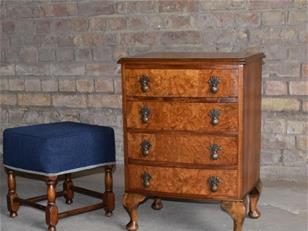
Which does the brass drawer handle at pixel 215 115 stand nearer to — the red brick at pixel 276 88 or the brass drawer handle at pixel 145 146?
the brass drawer handle at pixel 145 146

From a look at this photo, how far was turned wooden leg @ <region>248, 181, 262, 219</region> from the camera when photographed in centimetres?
297

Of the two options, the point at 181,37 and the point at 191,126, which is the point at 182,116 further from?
the point at 181,37

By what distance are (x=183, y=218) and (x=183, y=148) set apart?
0.53 m

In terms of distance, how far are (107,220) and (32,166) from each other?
487 millimetres

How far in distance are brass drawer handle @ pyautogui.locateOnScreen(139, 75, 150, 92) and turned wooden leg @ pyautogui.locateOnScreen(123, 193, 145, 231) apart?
20.1 inches

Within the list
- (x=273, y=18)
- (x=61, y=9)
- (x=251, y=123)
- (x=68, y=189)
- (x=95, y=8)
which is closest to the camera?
(x=251, y=123)

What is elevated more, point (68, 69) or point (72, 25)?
point (72, 25)

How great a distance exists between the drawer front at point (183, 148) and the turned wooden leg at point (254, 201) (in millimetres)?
443

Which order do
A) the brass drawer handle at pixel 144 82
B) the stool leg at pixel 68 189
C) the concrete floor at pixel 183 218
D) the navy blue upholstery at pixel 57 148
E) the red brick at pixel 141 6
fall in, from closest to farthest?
the brass drawer handle at pixel 144 82
the navy blue upholstery at pixel 57 148
the concrete floor at pixel 183 218
the stool leg at pixel 68 189
the red brick at pixel 141 6

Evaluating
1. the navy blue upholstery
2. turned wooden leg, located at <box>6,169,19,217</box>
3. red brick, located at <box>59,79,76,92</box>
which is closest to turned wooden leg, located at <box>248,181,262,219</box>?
the navy blue upholstery

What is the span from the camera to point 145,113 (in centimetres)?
268

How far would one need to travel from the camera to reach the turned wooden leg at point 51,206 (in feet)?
9.21

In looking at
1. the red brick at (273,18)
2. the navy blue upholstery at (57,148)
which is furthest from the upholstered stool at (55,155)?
the red brick at (273,18)

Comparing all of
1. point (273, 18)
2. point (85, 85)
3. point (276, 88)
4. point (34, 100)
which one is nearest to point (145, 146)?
point (276, 88)
